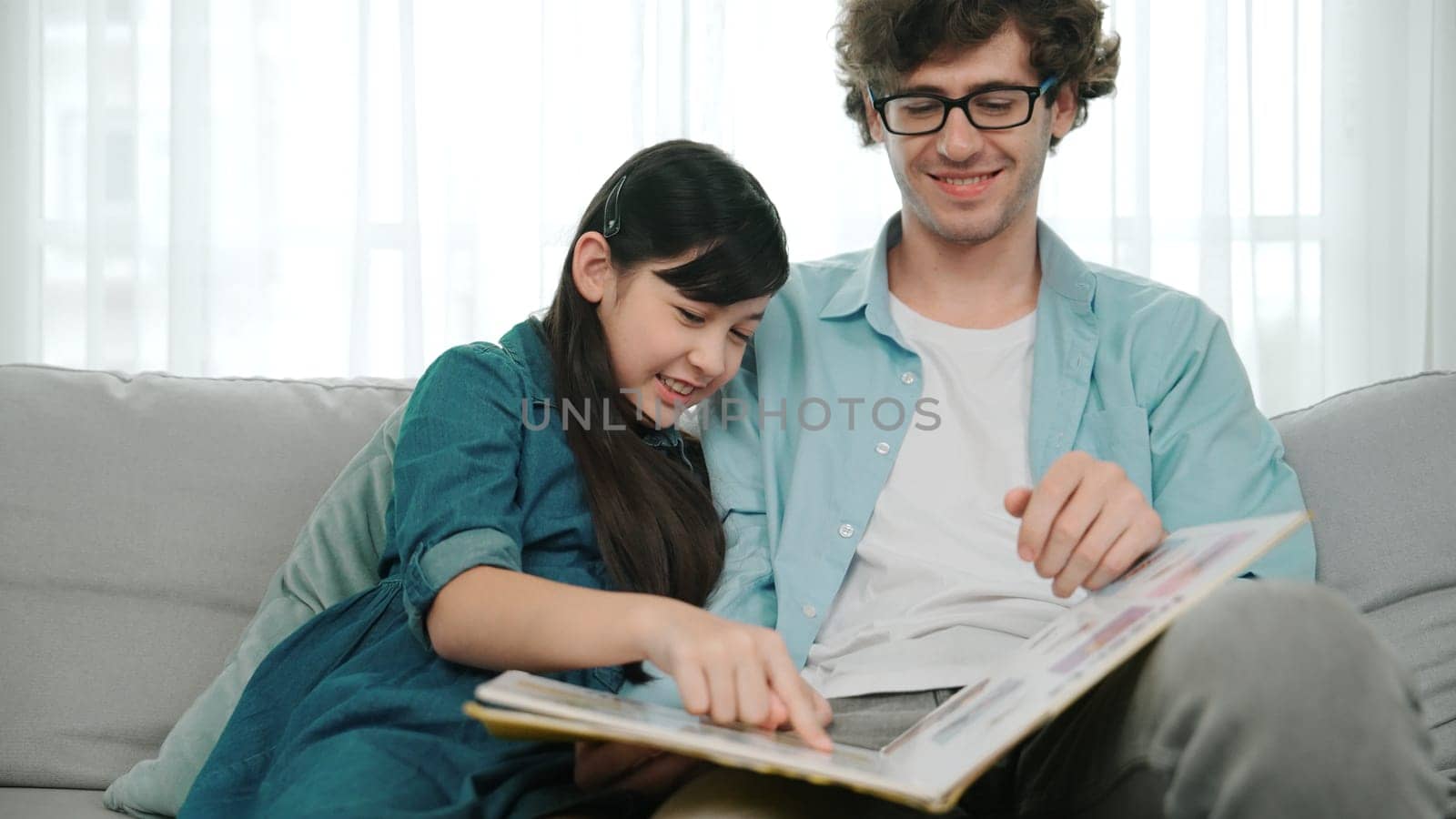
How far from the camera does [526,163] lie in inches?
111

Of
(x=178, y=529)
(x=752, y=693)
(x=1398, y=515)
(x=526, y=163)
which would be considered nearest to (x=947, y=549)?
(x=1398, y=515)

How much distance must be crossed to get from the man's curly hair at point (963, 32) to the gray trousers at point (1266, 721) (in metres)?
1.04

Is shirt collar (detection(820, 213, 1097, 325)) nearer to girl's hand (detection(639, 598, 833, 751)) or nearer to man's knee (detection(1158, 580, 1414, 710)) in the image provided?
girl's hand (detection(639, 598, 833, 751))

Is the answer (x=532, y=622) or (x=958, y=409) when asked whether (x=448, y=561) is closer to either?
(x=532, y=622)

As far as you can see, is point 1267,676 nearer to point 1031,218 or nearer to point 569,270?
point 569,270

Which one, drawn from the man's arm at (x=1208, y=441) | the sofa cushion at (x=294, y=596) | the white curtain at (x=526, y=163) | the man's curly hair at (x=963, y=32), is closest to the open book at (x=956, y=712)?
the man's arm at (x=1208, y=441)

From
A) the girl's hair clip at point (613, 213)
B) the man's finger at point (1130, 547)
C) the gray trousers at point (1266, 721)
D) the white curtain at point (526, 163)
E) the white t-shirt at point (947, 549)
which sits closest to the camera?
the gray trousers at point (1266, 721)

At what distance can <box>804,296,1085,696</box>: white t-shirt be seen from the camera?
4.39ft

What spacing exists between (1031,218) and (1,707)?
1.48 metres

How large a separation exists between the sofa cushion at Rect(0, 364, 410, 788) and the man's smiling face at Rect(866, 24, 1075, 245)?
0.83 meters

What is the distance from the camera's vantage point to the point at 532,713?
2.51ft

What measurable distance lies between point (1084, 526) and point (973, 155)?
0.75 metres

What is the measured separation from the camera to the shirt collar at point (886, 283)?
165 cm

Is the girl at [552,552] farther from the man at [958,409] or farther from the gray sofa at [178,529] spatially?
the gray sofa at [178,529]
